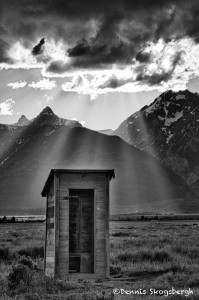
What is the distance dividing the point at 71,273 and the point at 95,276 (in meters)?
0.89

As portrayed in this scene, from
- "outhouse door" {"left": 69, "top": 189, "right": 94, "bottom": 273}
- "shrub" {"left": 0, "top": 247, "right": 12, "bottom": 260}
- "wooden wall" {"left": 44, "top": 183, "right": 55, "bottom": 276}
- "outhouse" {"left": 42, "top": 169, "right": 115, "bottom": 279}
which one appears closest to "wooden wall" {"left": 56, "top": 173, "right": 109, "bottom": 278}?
"outhouse" {"left": 42, "top": 169, "right": 115, "bottom": 279}

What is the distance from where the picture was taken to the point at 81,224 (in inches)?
751

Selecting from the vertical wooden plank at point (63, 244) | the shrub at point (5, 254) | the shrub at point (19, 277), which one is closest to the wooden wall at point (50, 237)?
the vertical wooden plank at point (63, 244)

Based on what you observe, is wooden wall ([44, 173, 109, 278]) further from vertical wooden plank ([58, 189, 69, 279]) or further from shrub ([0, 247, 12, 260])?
shrub ([0, 247, 12, 260])

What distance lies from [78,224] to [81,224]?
110 mm

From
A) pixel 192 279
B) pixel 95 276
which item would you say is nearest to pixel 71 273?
pixel 95 276

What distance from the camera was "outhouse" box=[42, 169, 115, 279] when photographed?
1805 centimetres

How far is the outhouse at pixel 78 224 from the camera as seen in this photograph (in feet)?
59.2

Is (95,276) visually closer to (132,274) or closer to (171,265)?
(132,274)

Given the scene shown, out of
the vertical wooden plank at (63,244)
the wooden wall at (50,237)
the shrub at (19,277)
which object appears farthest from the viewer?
the wooden wall at (50,237)

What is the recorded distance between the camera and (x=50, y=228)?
1888cm

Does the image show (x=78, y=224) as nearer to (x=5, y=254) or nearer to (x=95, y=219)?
(x=95, y=219)

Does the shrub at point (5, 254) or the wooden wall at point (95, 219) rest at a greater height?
the wooden wall at point (95, 219)

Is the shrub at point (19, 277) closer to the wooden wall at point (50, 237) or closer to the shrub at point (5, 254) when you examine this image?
the wooden wall at point (50, 237)
